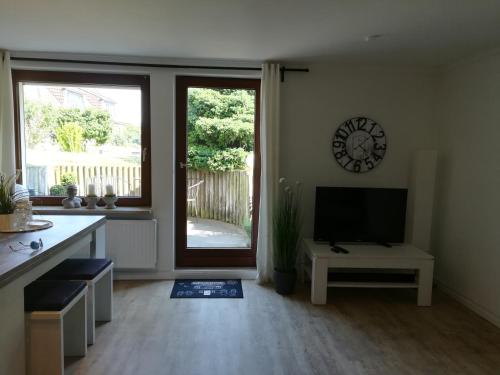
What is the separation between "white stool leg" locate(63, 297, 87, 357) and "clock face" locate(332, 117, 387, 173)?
8.92 feet

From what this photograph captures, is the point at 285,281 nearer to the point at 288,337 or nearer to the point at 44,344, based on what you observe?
the point at 288,337

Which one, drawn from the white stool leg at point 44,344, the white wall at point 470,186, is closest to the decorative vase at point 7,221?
the white stool leg at point 44,344

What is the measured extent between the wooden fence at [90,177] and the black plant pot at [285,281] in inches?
69.8

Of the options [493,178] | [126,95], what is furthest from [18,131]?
[493,178]

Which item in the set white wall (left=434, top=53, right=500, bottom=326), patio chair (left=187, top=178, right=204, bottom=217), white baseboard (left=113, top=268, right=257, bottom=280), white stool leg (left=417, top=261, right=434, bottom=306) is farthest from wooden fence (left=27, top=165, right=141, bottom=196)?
white wall (left=434, top=53, right=500, bottom=326)

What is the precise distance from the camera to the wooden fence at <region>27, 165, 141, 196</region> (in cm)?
355

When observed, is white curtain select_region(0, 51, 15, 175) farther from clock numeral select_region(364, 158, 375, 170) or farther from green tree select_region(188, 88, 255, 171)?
clock numeral select_region(364, 158, 375, 170)

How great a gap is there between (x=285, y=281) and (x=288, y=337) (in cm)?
77

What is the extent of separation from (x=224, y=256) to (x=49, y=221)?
1.88 metres

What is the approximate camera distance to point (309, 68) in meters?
3.48

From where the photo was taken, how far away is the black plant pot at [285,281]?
3230mm

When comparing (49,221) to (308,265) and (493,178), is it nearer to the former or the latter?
(308,265)

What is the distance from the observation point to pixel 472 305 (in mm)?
3031

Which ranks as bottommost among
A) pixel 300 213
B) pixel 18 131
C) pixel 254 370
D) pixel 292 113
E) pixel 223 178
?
pixel 254 370
